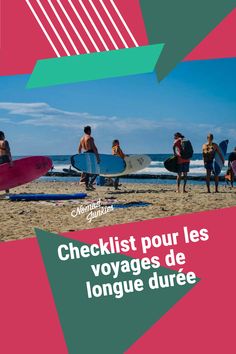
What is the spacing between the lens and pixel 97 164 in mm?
5016

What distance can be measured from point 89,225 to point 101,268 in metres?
0.62

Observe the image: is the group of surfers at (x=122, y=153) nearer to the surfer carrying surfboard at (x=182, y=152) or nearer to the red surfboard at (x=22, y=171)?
the surfer carrying surfboard at (x=182, y=152)

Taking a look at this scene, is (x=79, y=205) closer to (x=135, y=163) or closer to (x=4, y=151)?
(x=4, y=151)

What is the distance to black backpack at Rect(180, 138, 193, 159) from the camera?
13.9 feet

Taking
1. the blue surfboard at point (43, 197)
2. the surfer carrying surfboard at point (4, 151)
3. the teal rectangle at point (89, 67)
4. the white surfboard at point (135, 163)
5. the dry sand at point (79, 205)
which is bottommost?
the dry sand at point (79, 205)

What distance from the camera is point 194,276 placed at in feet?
9.32

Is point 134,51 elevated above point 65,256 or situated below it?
above

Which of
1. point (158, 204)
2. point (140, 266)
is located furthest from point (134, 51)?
point (158, 204)

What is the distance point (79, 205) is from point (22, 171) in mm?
1061

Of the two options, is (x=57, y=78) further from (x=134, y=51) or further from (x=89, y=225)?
(x=89, y=225)

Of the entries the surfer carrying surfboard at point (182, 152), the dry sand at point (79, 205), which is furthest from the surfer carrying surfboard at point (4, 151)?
the surfer carrying surfboard at point (182, 152)

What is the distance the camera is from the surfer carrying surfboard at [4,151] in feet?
12.4

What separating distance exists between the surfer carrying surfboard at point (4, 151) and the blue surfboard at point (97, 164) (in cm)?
63

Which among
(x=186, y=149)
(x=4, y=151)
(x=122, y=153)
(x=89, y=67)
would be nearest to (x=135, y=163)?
(x=122, y=153)
